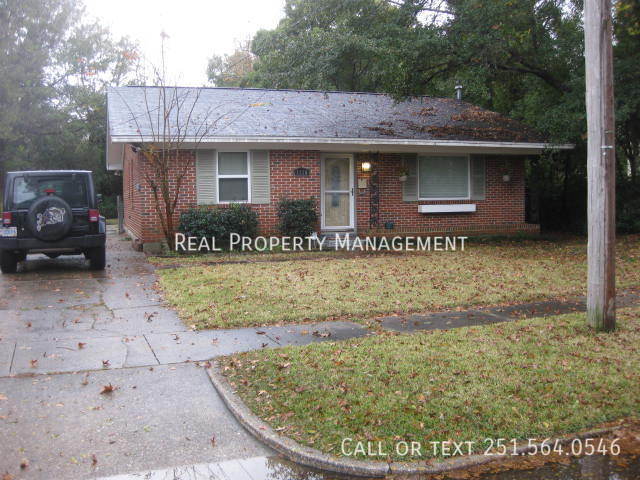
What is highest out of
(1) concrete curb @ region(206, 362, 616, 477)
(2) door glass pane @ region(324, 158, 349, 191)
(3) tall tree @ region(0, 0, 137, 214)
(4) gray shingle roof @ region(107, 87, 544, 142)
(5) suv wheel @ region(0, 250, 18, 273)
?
(3) tall tree @ region(0, 0, 137, 214)

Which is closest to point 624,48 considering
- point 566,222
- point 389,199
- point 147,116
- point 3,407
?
point 566,222

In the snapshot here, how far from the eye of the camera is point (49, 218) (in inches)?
424

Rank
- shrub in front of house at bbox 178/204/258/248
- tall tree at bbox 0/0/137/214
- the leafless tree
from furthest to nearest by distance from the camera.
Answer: tall tree at bbox 0/0/137/214
shrub in front of house at bbox 178/204/258/248
the leafless tree

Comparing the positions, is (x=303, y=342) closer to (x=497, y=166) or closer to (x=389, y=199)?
(x=389, y=199)

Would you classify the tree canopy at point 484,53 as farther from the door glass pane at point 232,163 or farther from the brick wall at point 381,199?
the door glass pane at point 232,163

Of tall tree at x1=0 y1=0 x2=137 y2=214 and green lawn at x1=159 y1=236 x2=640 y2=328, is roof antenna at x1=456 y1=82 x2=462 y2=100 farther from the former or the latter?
tall tree at x1=0 y1=0 x2=137 y2=214

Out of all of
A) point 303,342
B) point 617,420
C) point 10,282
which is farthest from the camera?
point 10,282

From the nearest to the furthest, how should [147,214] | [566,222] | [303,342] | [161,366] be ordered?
[161,366]
[303,342]
[147,214]
[566,222]

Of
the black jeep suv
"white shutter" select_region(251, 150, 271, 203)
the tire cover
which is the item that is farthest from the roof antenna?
the tire cover

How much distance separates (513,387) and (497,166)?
1387 cm

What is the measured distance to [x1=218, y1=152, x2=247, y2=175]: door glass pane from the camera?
49.8 feet

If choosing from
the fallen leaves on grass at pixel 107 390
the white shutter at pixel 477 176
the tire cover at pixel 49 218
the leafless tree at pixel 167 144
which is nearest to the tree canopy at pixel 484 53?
the white shutter at pixel 477 176

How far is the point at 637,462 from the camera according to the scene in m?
3.91

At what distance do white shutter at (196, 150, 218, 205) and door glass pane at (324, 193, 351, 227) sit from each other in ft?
10.4
